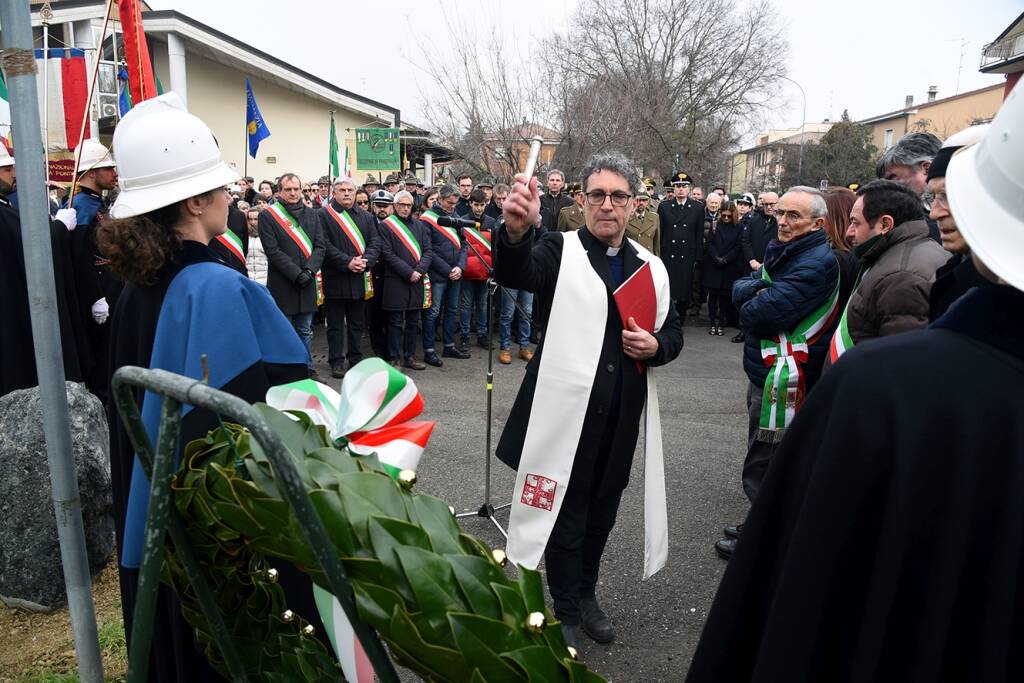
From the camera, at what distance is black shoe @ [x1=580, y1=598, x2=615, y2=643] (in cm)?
341

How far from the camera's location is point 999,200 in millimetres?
1008

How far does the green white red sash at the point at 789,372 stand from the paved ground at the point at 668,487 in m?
0.93

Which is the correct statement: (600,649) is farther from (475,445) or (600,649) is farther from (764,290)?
(475,445)

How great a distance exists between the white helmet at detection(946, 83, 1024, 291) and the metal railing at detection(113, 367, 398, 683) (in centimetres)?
99

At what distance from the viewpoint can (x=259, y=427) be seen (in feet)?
3.14

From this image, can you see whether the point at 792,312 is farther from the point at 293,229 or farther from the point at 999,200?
the point at 293,229

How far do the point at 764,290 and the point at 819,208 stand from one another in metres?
0.54

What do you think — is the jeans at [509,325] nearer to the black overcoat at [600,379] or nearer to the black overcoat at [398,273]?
the black overcoat at [398,273]

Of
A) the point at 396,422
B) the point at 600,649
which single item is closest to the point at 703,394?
the point at 600,649

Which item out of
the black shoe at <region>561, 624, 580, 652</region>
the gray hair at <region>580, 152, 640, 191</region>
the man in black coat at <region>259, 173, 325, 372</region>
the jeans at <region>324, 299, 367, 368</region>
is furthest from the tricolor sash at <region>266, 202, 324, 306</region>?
the black shoe at <region>561, 624, 580, 652</region>

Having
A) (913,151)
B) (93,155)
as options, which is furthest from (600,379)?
(93,155)

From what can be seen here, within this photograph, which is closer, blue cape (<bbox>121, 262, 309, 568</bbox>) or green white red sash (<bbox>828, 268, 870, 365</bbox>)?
blue cape (<bbox>121, 262, 309, 568</bbox>)

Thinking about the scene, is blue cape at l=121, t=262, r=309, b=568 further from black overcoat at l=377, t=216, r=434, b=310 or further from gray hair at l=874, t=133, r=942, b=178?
black overcoat at l=377, t=216, r=434, b=310

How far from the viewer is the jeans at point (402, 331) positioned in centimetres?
887
